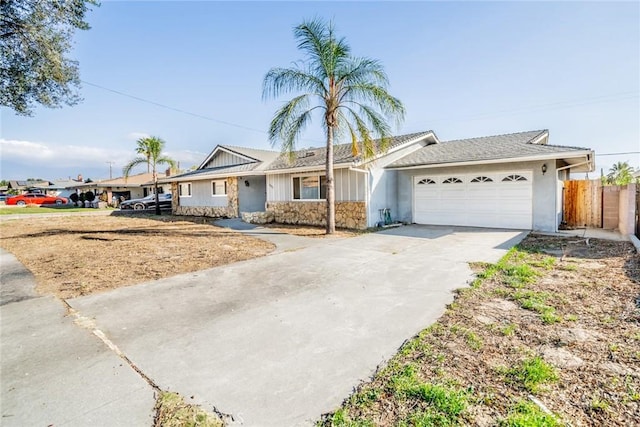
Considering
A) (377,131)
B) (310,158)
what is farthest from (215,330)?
(310,158)

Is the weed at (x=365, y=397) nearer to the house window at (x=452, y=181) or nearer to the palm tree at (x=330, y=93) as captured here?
the palm tree at (x=330, y=93)

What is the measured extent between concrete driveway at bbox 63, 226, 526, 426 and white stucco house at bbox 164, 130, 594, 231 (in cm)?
537

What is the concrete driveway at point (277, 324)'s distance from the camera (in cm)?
269

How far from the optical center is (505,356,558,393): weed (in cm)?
266

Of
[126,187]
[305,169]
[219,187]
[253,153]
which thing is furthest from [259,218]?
[126,187]

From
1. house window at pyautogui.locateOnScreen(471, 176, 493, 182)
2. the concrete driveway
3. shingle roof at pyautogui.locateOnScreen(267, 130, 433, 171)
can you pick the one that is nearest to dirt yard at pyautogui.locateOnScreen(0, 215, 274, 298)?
the concrete driveway

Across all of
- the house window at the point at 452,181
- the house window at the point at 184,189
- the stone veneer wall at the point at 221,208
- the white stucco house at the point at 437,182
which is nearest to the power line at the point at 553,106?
the white stucco house at the point at 437,182

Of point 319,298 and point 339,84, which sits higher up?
point 339,84

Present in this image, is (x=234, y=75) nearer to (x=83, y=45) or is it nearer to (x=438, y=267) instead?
(x=83, y=45)

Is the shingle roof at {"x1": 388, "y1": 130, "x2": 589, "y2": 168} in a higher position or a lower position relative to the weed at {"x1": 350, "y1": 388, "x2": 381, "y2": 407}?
higher

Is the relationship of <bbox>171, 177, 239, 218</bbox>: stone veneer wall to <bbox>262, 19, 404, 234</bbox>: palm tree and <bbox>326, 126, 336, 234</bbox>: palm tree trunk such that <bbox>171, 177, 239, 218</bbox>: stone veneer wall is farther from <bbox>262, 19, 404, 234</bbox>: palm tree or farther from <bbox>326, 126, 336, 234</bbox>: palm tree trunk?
<bbox>326, 126, 336, 234</bbox>: palm tree trunk

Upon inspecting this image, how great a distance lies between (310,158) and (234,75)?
19.1 feet

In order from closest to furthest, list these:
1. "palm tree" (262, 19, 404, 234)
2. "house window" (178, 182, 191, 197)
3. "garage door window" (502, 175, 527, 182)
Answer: "palm tree" (262, 19, 404, 234) < "garage door window" (502, 175, 527, 182) < "house window" (178, 182, 191, 197)

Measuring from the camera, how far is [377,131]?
37.3ft
